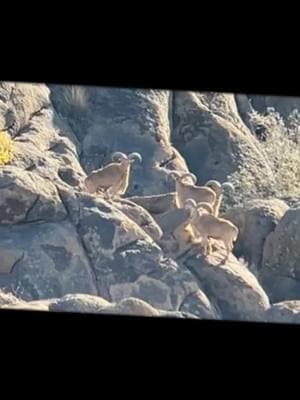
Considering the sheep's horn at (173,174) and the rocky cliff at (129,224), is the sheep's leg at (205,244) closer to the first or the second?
the rocky cliff at (129,224)

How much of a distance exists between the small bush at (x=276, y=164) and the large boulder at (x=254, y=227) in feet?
3.21

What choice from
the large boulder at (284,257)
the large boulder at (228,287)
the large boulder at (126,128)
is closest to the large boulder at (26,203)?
the large boulder at (228,287)

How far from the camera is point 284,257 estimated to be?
408 inches

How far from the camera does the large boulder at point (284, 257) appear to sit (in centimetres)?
1020

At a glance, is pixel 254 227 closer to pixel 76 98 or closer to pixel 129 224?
pixel 129 224

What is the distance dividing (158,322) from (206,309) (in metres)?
5.94

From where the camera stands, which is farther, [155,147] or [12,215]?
[155,147]

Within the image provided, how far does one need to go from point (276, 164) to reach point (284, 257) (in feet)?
10.9

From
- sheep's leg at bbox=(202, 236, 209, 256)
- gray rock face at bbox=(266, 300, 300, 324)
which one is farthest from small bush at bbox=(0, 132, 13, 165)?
gray rock face at bbox=(266, 300, 300, 324)

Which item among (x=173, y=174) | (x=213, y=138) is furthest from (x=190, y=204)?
(x=213, y=138)
